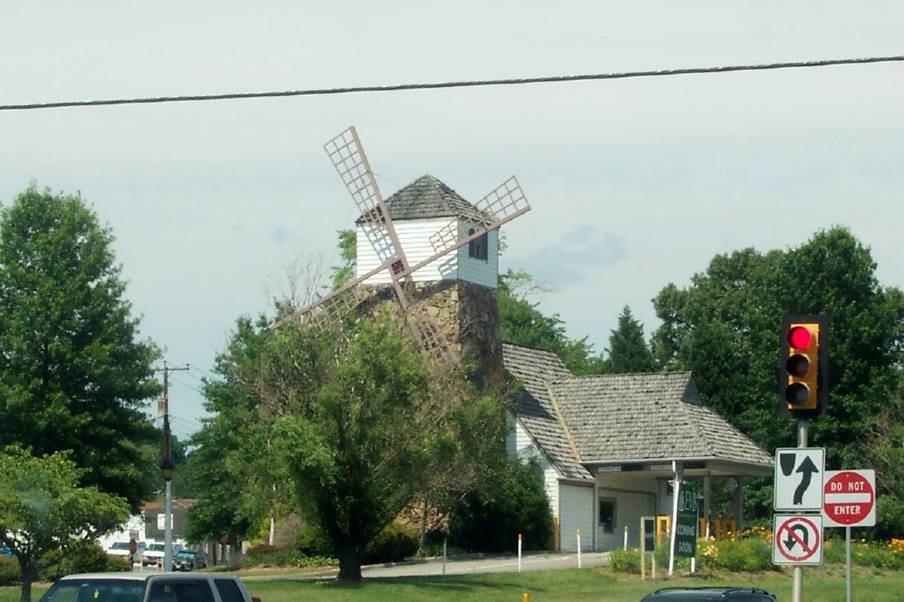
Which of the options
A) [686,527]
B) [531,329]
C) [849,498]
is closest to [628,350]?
[531,329]

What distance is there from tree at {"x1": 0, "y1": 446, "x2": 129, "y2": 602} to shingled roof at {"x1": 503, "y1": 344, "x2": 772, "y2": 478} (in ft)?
70.9

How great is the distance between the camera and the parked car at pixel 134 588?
768 inches

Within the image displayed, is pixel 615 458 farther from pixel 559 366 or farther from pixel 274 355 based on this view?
pixel 274 355

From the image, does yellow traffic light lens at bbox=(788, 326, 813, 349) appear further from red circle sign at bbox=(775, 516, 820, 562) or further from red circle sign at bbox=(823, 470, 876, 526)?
red circle sign at bbox=(823, 470, 876, 526)

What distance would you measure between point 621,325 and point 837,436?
18.6 metres

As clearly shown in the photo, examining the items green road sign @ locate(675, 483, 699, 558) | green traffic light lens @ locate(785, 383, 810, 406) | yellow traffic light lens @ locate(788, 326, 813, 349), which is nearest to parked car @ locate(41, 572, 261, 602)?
green traffic light lens @ locate(785, 383, 810, 406)

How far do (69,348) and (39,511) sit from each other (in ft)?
69.8

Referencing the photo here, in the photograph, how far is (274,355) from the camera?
4338 centimetres

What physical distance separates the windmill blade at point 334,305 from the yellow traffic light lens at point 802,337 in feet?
88.3

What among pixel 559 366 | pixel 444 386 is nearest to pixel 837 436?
pixel 559 366

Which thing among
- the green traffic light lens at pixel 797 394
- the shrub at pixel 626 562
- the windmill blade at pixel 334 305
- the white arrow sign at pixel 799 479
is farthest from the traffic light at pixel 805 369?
the windmill blade at pixel 334 305

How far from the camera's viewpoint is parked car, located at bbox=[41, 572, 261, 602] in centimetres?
1950

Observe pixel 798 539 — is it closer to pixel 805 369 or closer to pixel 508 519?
pixel 805 369

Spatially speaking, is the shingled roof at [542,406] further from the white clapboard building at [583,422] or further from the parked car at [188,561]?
the parked car at [188,561]
